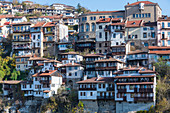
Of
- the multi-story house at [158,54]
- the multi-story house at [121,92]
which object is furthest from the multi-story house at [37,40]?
the multi-story house at [158,54]

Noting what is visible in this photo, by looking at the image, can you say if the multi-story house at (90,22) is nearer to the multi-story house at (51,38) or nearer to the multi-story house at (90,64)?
the multi-story house at (51,38)

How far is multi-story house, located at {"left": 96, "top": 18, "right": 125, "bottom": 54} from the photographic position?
75500 mm

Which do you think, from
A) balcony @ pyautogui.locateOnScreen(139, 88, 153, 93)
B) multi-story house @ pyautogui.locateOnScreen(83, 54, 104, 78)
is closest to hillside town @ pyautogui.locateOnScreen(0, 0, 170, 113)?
multi-story house @ pyautogui.locateOnScreen(83, 54, 104, 78)

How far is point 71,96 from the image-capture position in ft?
206

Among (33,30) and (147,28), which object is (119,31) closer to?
(147,28)

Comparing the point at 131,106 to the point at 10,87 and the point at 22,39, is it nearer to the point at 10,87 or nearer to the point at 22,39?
the point at 10,87

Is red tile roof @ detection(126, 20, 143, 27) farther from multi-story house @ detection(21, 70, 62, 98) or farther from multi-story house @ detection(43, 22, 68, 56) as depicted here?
multi-story house @ detection(21, 70, 62, 98)

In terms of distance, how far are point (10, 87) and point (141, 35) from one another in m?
29.9

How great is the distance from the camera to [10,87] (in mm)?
72500

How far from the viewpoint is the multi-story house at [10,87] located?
7164cm

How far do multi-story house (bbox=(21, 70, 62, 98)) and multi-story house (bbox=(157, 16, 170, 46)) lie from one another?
23114 mm

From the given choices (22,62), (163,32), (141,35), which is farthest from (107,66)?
(22,62)

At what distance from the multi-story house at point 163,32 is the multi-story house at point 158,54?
413 centimetres

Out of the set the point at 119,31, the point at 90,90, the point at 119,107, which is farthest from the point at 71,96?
the point at 119,31
